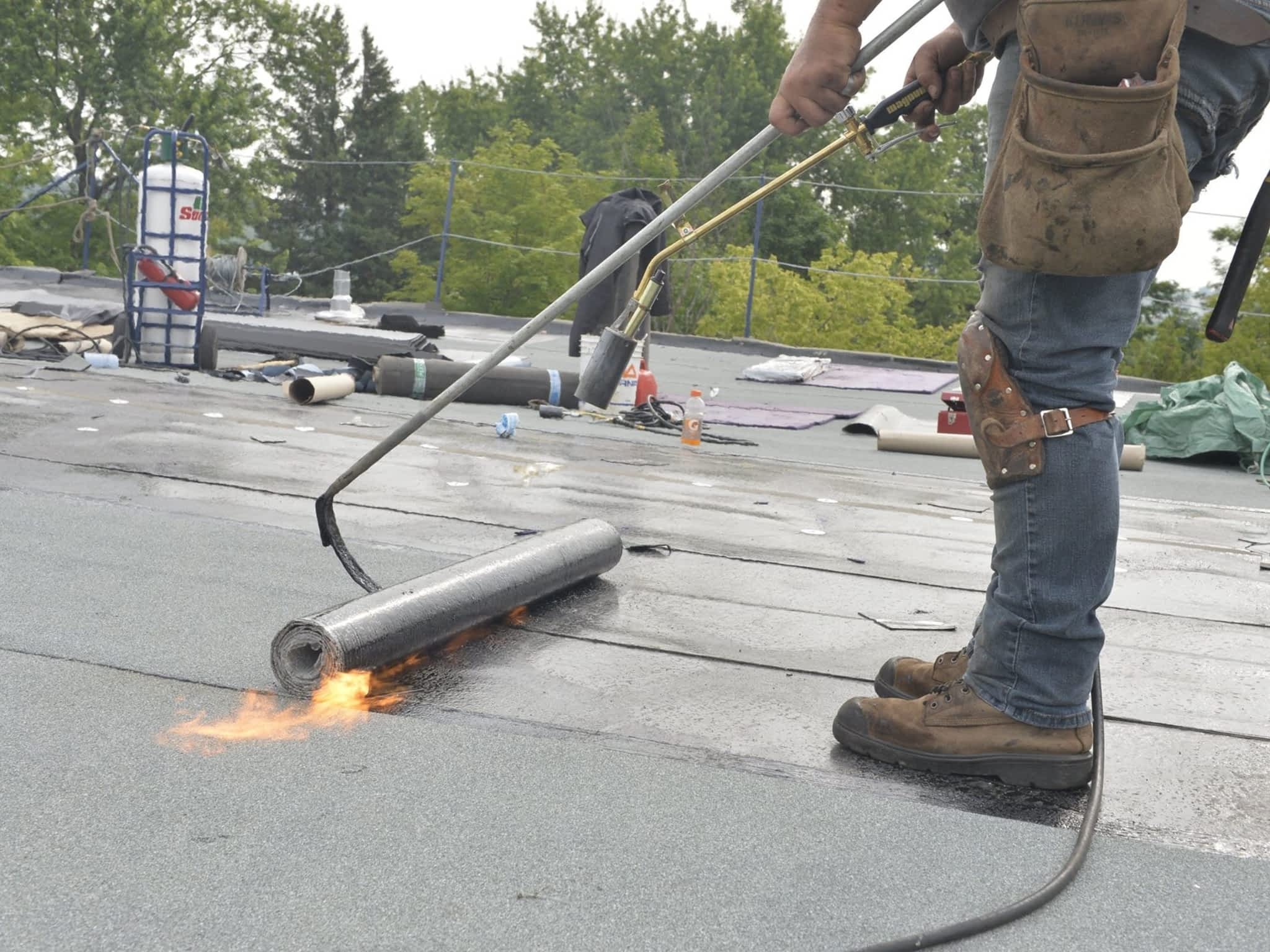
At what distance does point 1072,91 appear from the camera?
1789mm

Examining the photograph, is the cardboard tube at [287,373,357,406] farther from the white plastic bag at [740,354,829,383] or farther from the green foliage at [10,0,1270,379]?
the green foliage at [10,0,1270,379]

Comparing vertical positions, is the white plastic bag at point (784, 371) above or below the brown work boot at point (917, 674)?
above

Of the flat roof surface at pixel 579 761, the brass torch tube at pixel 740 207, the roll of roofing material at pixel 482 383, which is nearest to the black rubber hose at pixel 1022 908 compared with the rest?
the flat roof surface at pixel 579 761

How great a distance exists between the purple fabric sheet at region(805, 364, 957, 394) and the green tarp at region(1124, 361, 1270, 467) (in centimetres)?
318

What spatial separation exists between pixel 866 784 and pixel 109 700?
1.19 m

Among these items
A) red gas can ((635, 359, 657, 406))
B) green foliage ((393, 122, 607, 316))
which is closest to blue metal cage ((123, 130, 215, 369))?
red gas can ((635, 359, 657, 406))

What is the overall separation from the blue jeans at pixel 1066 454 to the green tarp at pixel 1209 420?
6.60 meters

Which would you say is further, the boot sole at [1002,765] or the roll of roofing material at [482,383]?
the roll of roofing material at [482,383]

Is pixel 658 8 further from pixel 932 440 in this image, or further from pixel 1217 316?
pixel 1217 316

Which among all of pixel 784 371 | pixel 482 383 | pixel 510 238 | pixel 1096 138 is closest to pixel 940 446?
pixel 482 383

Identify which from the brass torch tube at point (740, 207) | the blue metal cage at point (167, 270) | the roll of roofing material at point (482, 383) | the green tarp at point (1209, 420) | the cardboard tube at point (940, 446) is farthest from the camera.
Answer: the blue metal cage at point (167, 270)

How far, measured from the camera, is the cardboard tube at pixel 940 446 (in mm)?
7566

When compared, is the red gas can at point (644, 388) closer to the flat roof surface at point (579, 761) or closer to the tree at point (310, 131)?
the flat roof surface at point (579, 761)

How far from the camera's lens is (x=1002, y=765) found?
2.04 meters
